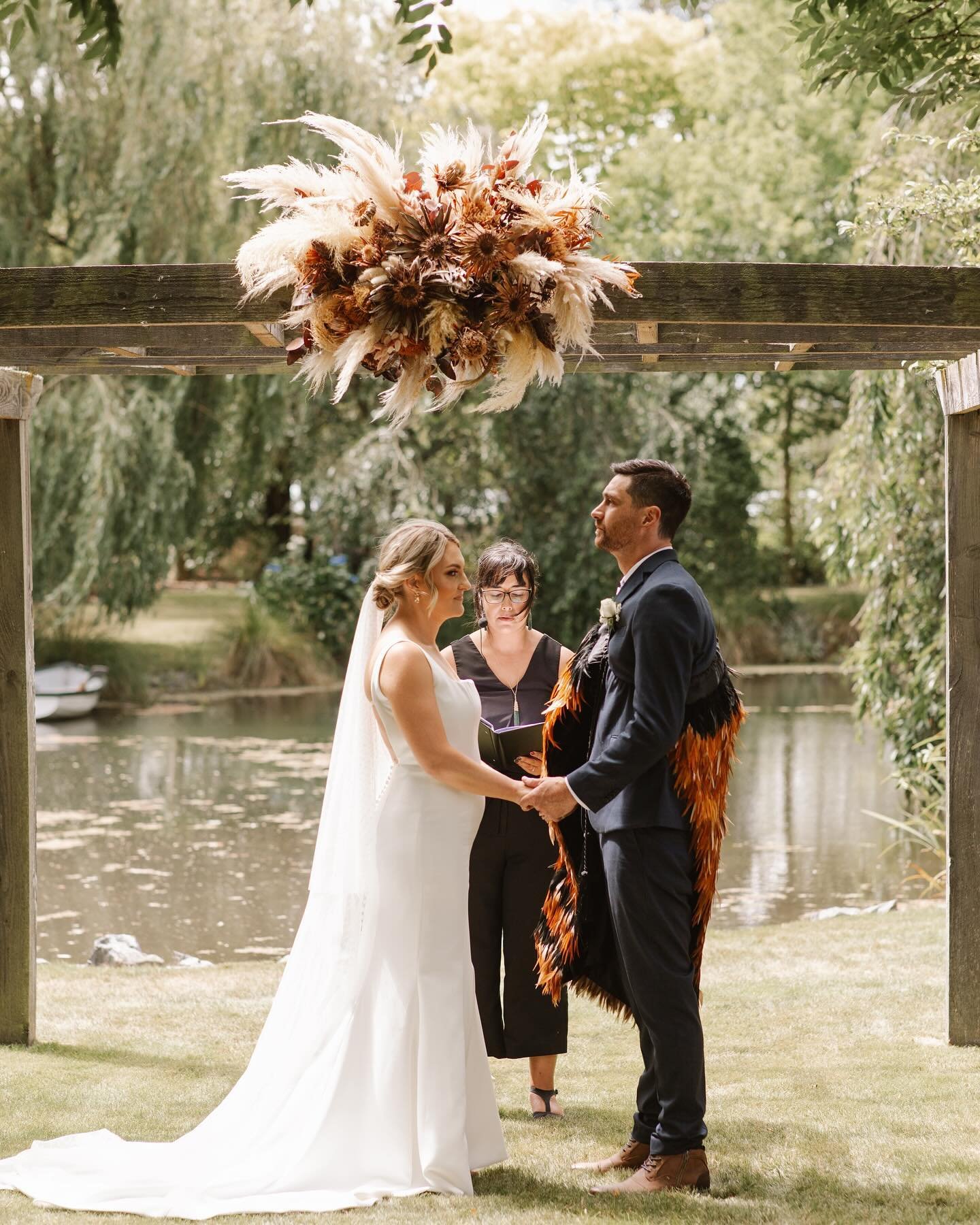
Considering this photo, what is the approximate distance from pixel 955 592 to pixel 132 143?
1614cm

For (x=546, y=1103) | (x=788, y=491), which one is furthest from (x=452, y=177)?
(x=788, y=491)

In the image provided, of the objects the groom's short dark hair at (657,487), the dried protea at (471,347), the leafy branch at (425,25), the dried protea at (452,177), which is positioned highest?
the leafy branch at (425,25)

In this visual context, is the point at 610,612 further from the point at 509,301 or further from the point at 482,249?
the point at 482,249

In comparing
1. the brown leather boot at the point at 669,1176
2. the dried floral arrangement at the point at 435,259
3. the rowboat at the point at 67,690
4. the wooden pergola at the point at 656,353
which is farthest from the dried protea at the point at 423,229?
the rowboat at the point at 67,690

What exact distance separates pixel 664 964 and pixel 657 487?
1370mm

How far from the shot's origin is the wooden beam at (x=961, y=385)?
5309 millimetres

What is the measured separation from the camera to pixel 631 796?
4.06 metres

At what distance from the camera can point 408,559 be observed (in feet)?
13.9

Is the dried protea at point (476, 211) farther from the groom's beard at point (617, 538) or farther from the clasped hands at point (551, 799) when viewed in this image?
the clasped hands at point (551, 799)

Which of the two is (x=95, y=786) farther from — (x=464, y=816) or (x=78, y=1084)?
(x=464, y=816)

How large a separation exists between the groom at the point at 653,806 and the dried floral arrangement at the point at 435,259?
0.54 meters

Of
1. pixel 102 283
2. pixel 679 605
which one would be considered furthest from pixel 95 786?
pixel 679 605

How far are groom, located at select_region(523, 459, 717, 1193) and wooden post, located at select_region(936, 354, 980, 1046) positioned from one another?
1.86 metres

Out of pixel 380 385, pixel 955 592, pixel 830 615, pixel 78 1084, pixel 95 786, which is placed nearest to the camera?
pixel 78 1084
